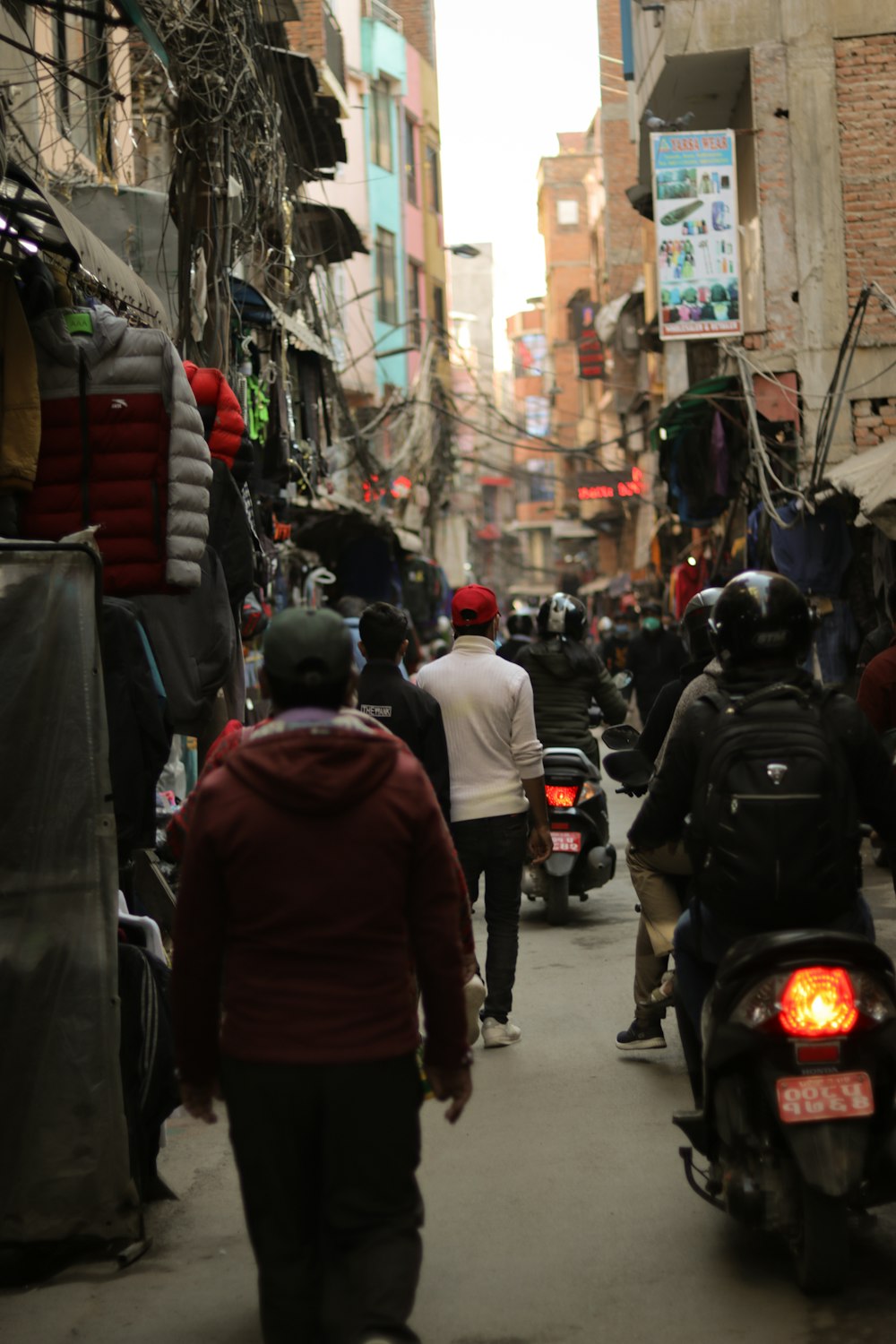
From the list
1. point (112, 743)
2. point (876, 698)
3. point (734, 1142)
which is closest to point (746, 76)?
point (876, 698)

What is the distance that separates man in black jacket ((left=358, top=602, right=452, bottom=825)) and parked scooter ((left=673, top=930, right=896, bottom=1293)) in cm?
275

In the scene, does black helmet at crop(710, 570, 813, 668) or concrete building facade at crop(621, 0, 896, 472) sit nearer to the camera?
black helmet at crop(710, 570, 813, 668)

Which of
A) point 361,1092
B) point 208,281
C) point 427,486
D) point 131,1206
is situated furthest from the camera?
point 427,486

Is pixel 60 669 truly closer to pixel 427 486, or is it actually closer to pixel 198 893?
pixel 198 893

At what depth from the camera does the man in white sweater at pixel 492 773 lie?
24.1 ft

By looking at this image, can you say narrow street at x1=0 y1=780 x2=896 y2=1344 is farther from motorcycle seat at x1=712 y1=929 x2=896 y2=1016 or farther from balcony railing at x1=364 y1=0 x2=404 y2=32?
balcony railing at x1=364 y1=0 x2=404 y2=32

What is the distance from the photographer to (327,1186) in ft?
11.0

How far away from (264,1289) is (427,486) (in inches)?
1267

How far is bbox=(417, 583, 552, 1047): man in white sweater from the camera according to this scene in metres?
7.34

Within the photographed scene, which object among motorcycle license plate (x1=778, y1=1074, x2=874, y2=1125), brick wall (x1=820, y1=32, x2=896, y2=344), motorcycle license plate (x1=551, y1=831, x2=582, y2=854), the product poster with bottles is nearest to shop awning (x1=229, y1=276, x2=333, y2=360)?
motorcycle license plate (x1=551, y1=831, x2=582, y2=854)

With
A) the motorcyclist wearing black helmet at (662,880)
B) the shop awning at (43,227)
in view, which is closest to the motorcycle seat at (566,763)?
the motorcyclist wearing black helmet at (662,880)

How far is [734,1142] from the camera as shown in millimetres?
4398

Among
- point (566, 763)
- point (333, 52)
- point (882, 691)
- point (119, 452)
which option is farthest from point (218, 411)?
point (333, 52)

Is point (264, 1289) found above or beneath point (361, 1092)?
beneath
